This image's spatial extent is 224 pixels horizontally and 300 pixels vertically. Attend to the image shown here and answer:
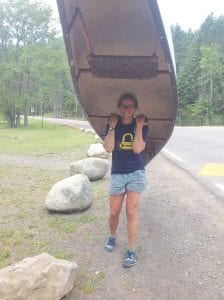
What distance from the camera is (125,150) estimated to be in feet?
13.6

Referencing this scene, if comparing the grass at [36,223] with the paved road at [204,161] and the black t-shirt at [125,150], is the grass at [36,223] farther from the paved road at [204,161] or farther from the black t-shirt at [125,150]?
the paved road at [204,161]

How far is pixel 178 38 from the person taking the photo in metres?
84.6

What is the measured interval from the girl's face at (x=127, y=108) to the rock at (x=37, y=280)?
143 centimetres

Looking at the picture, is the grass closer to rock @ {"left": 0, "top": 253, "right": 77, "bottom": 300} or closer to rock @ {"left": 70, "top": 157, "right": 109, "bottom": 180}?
rock @ {"left": 70, "top": 157, "right": 109, "bottom": 180}

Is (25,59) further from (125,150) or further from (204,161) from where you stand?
(125,150)

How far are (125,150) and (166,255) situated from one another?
1118 millimetres

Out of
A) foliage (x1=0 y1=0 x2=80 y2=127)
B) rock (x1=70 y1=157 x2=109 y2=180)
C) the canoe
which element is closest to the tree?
foliage (x1=0 y1=0 x2=80 y2=127)

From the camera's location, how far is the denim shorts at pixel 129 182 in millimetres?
4141

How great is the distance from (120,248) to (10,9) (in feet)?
115

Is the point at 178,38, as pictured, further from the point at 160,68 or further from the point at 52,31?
the point at 160,68

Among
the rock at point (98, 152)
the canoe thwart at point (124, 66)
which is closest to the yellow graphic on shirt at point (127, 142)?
the canoe thwart at point (124, 66)

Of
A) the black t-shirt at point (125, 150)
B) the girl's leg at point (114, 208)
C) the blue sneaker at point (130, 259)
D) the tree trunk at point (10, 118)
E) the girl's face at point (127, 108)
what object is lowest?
the tree trunk at point (10, 118)

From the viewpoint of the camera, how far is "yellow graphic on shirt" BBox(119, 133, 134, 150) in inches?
162

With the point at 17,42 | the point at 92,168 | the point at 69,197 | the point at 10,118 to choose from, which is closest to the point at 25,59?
the point at 17,42
